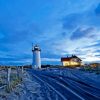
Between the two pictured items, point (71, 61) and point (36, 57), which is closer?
point (36, 57)

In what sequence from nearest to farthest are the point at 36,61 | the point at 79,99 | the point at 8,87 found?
1. the point at 79,99
2. the point at 8,87
3. the point at 36,61

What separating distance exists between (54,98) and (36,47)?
7912 cm

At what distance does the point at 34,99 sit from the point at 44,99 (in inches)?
23.5

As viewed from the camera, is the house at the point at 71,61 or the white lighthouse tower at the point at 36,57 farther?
the house at the point at 71,61

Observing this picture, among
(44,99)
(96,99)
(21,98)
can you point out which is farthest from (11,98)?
(96,99)

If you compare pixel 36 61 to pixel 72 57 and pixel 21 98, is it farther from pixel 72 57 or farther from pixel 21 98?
pixel 21 98

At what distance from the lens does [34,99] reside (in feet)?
53.1

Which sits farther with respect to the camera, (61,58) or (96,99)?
(61,58)

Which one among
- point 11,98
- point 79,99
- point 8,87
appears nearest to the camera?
point 79,99

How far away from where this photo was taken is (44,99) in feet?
52.4

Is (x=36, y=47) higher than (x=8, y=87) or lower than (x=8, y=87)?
higher

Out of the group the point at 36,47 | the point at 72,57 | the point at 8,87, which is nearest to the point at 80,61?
the point at 72,57

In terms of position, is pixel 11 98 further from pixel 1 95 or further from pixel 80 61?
pixel 80 61

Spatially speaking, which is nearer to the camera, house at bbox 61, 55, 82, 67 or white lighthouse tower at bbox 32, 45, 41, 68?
white lighthouse tower at bbox 32, 45, 41, 68
